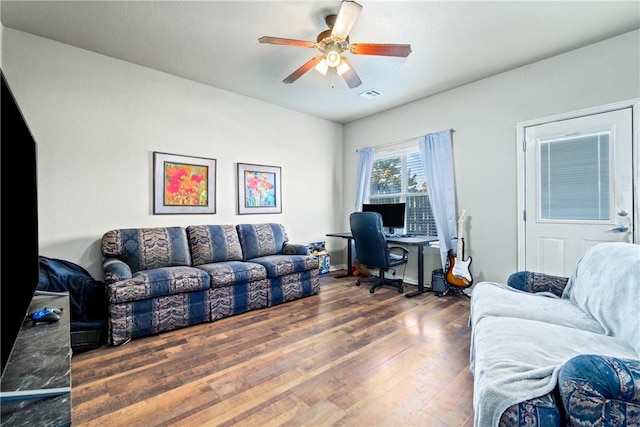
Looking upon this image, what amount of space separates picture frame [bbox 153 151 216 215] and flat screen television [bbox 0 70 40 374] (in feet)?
6.84

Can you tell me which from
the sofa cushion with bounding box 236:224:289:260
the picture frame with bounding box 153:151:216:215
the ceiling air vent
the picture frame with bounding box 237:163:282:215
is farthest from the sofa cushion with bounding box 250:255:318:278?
the ceiling air vent

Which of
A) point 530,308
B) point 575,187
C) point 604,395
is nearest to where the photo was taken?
point 604,395

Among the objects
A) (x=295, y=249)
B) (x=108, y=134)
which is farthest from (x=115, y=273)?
(x=295, y=249)

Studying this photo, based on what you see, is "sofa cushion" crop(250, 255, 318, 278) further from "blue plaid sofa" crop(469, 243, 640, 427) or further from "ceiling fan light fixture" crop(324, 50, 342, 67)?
"ceiling fan light fixture" crop(324, 50, 342, 67)

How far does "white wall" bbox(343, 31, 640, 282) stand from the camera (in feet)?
8.95

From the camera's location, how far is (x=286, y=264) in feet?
11.2

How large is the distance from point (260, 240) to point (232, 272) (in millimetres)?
871

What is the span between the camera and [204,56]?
302cm

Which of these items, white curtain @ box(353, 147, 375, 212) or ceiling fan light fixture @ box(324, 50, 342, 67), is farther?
white curtain @ box(353, 147, 375, 212)

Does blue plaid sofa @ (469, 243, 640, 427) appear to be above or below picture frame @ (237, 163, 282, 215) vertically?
below

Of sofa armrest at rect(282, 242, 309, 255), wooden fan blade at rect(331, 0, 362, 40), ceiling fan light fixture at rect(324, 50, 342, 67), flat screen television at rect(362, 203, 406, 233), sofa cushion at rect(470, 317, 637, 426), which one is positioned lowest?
sofa cushion at rect(470, 317, 637, 426)

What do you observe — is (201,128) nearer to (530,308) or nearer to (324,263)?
(324,263)

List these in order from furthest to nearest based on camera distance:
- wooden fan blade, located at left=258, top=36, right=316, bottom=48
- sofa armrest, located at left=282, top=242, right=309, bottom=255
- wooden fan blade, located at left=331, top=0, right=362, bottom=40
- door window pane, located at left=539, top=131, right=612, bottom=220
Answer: sofa armrest, located at left=282, top=242, right=309, bottom=255 → door window pane, located at left=539, top=131, right=612, bottom=220 → wooden fan blade, located at left=258, top=36, right=316, bottom=48 → wooden fan blade, located at left=331, top=0, right=362, bottom=40

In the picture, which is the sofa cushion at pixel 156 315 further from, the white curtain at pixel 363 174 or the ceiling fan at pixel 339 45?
the white curtain at pixel 363 174
